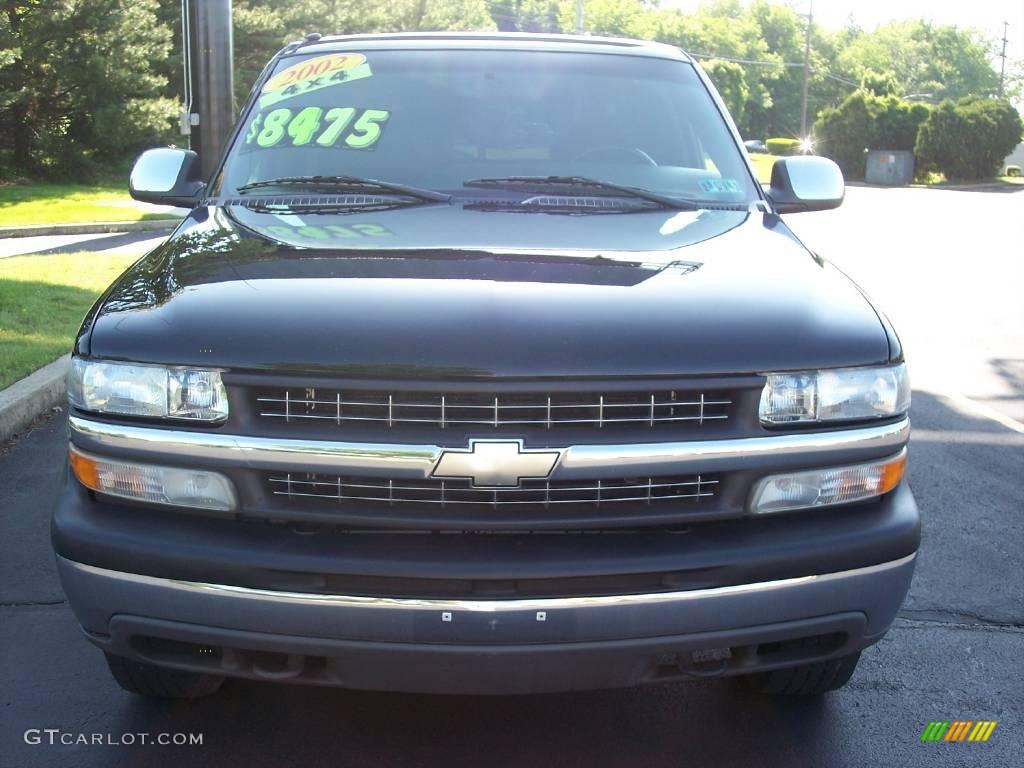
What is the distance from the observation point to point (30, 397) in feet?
19.9

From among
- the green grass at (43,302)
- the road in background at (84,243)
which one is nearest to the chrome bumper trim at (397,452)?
the green grass at (43,302)

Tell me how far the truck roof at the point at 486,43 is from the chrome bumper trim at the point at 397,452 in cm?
221

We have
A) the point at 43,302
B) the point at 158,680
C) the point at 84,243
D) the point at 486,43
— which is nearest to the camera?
the point at 158,680

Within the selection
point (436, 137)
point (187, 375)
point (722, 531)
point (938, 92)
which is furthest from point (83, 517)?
point (938, 92)

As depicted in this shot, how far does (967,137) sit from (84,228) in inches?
1686

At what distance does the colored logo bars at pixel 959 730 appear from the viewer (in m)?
3.07

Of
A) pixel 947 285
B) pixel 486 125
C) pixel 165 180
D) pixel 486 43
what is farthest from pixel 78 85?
pixel 486 125

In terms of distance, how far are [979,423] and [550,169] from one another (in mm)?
3817

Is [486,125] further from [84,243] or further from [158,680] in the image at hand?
[84,243]

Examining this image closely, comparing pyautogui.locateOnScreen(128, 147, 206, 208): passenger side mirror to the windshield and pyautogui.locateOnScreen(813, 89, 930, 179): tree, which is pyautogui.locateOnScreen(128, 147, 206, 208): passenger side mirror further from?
pyautogui.locateOnScreen(813, 89, 930, 179): tree

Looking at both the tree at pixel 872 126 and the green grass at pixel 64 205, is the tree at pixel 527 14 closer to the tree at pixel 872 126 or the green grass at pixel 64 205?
the tree at pixel 872 126

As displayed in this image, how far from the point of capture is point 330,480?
246cm

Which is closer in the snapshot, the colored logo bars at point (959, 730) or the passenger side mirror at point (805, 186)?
the colored logo bars at point (959, 730)

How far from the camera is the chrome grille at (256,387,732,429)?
A: 7.84ft
